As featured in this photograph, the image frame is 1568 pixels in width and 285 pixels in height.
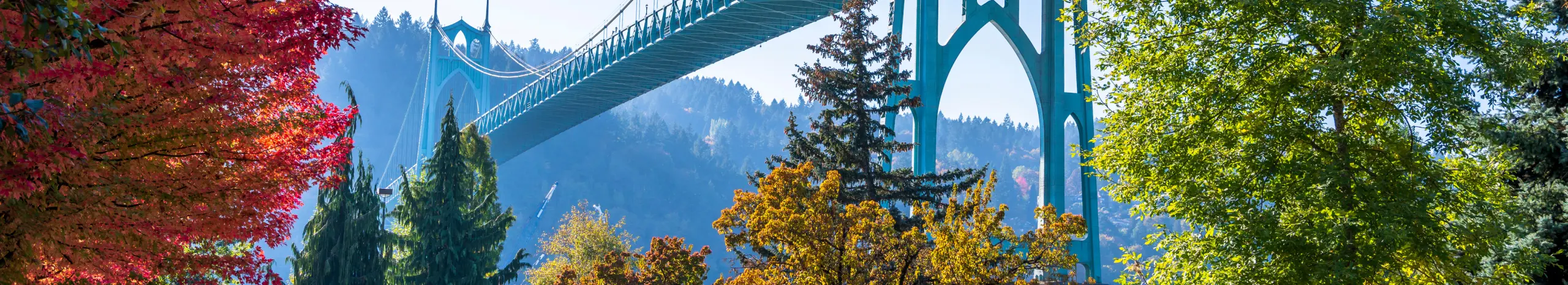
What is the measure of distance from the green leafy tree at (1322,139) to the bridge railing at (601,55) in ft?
65.3

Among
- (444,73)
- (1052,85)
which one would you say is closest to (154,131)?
(1052,85)

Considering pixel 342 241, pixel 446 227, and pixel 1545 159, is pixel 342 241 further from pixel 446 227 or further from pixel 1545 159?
pixel 1545 159

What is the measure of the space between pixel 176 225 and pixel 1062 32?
18543 millimetres

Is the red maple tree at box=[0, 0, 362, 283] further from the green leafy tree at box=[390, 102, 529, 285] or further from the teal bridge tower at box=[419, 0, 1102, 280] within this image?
the green leafy tree at box=[390, 102, 529, 285]

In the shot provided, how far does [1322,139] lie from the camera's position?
9.06m

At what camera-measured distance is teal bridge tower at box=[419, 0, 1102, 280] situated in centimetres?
2142

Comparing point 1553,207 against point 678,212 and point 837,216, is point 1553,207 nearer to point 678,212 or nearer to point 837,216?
point 837,216


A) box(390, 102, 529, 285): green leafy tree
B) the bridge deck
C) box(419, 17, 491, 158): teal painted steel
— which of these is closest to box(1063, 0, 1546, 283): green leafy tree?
the bridge deck

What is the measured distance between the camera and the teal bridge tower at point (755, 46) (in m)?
21.4

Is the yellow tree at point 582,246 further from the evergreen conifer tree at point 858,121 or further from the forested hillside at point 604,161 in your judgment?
the forested hillside at point 604,161

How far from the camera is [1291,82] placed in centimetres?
888

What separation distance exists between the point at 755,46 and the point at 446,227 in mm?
10719

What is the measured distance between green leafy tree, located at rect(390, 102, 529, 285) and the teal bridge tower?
7358 millimetres

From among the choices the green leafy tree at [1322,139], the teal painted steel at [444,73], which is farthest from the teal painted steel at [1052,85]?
the teal painted steel at [444,73]
